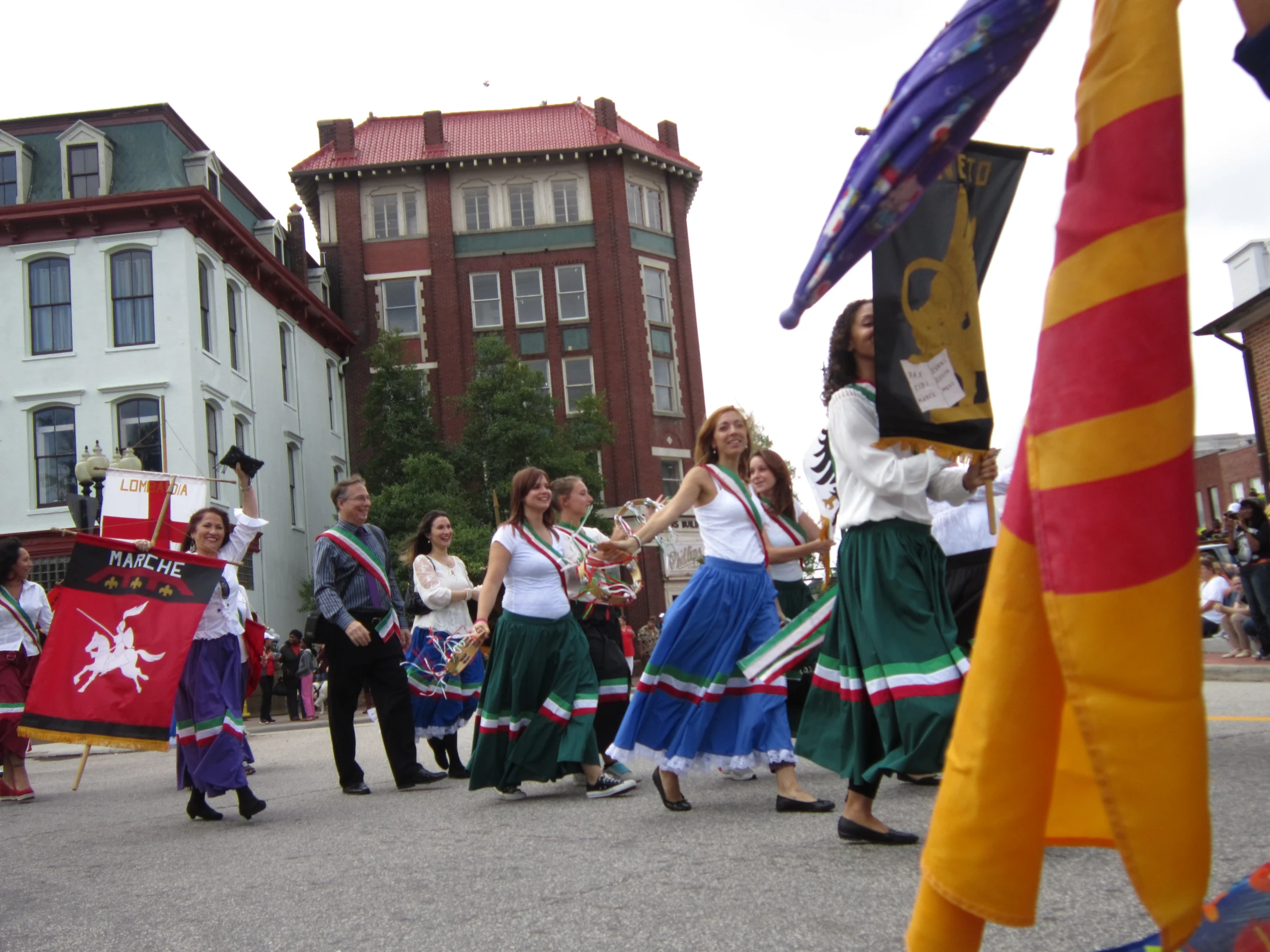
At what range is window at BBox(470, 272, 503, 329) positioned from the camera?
1683 inches

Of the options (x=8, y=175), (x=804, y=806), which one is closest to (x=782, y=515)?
(x=804, y=806)

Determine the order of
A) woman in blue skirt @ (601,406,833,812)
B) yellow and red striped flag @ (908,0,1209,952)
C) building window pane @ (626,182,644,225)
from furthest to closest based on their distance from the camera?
building window pane @ (626,182,644,225), woman in blue skirt @ (601,406,833,812), yellow and red striped flag @ (908,0,1209,952)

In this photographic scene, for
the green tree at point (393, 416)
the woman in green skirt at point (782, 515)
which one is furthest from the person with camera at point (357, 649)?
the green tree at point (393, 416)

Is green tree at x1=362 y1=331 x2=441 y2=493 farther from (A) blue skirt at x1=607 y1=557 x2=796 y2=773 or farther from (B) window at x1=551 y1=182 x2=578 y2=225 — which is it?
(A) blue skirt at x1=607 y1=557 x2=796 y2=773

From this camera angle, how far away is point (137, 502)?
495 inches

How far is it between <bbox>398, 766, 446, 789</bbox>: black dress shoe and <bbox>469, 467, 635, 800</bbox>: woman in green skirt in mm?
991

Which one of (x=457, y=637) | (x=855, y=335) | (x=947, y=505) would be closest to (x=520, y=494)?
(x=457, y=637)

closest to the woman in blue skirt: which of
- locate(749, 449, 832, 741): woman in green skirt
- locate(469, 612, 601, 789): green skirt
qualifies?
locate(749, 449, 832, 741): woman in green skirt

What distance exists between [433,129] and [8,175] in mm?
16227

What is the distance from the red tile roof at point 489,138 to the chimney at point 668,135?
0.29 meters

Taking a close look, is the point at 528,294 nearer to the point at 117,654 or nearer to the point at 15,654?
the point at 15,654

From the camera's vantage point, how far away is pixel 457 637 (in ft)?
31.4

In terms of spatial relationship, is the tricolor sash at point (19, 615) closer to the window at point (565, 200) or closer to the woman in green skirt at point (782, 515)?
the woman in green skirt at point (782, 515)

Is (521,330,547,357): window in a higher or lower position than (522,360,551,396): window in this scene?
higher
